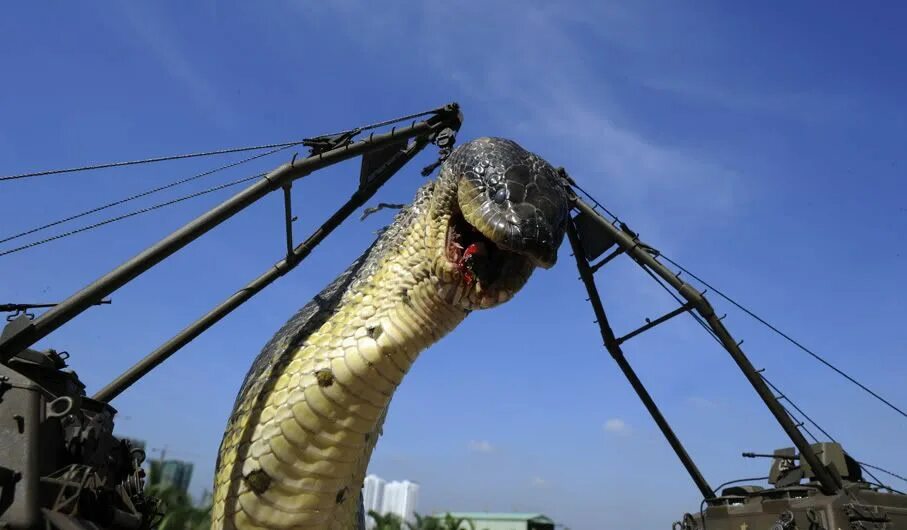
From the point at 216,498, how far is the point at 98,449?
30.0 inches

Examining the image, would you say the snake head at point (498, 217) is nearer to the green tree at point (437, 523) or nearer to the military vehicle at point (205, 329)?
the military vehicle at point (205, 329)

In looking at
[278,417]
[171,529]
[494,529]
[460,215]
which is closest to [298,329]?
[278,417]

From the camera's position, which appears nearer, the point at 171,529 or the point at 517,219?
the point at 517,219

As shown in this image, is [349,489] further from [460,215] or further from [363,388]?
[460,215]

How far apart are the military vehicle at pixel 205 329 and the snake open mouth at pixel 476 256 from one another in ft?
6.95

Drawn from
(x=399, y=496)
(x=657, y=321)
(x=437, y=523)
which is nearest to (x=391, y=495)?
(x=399, y=496)

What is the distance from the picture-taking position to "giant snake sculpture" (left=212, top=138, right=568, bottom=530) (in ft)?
12.2

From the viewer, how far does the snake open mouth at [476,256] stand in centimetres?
374

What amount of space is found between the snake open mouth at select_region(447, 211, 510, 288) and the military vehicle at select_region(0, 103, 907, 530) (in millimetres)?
2118

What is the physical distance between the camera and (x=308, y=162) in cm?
598

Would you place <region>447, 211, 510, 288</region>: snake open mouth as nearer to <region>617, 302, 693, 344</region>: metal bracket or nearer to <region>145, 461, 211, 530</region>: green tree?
<region>617, 302, 693, 344</region>: metal bracket

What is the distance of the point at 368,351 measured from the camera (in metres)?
3.86

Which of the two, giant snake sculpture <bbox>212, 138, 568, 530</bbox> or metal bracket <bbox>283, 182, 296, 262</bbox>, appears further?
metal bracket <bbox>283, 182, 296, 262</bbox>

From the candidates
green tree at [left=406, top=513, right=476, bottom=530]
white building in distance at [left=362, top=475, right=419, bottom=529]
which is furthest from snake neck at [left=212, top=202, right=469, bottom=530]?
white building in distance at [left=362, top=475, right=419, bottom=529]
